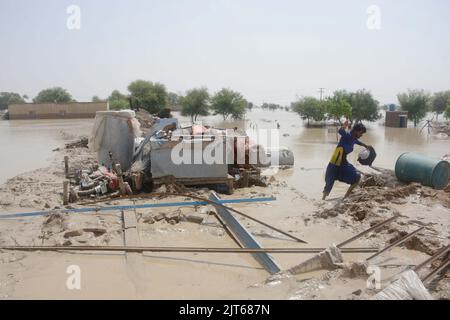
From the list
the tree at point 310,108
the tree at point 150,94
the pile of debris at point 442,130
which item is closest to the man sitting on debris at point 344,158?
the pile of debris at point 442,130

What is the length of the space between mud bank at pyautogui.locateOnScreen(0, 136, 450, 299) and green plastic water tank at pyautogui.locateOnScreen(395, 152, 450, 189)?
64 cm

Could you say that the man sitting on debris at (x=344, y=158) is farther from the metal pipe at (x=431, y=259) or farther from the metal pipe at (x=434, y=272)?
the metal pipe at (x=434, y=272)

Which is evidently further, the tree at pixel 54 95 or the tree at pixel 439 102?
the tree at pixel 54 95

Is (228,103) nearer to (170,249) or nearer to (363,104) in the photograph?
(363,104)

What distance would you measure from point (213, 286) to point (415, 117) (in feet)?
156

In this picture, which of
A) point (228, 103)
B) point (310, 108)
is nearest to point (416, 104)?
point (310, 108)

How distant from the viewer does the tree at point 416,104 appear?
147 ft

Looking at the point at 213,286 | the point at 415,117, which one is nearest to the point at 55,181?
the point at 213,286

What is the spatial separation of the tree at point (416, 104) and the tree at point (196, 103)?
26.1 meters

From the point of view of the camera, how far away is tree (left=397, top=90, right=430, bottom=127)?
1769 inches

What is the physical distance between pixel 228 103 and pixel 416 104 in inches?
947

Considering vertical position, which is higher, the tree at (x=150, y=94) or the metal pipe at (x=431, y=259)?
the tree at (x=150, y=94)
